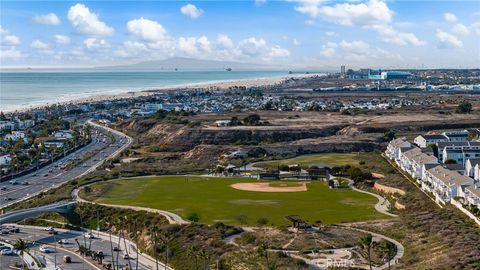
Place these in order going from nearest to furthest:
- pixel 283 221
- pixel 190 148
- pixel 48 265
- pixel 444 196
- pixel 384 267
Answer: pixel 384 267, pixel 48 265, pixel 283 221, pixel 444 196, pixel 190 148

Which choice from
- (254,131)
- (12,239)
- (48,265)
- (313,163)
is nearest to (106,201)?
(12,239)

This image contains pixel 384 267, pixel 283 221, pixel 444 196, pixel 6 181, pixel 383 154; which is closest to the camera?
pixel 384 267

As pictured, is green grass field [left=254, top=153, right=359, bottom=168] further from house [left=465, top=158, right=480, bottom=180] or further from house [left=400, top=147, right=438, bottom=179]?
house [left=465, top=158, right=480, bottom=180]

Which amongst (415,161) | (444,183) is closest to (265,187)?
(415,161)

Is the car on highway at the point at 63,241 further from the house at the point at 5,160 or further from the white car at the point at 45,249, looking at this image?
the house at the point at 5,160

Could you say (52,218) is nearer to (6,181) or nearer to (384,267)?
(6,181)

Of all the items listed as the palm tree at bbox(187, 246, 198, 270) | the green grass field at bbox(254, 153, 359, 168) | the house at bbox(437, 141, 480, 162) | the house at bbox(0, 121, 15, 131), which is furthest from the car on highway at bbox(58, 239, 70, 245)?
the house at bbox(0, 121, 15, 131)

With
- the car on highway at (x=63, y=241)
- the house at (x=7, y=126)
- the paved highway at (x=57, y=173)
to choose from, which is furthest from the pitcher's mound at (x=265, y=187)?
the house at (x=7, y=126)
